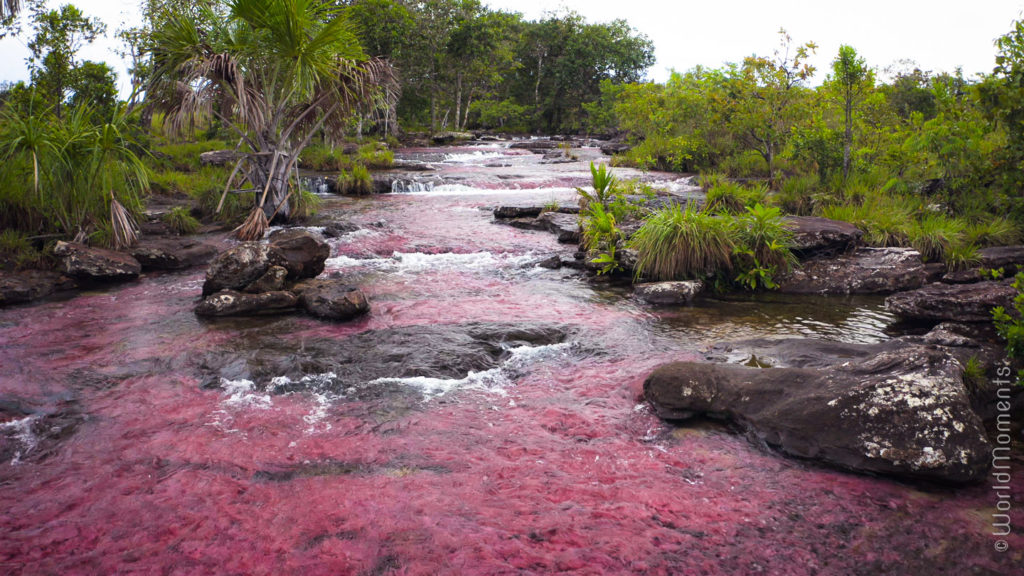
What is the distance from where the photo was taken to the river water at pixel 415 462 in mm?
3238

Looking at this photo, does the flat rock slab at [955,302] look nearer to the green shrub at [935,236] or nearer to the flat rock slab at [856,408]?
the flat rock slab at [856,408]

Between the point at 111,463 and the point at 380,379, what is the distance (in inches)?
88.5

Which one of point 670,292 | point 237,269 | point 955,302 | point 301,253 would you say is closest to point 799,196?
point 670,292

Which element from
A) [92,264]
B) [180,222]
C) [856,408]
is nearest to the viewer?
[856,408]

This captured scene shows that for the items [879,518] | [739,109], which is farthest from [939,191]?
[879,518]

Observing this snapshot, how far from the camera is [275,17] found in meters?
11.2

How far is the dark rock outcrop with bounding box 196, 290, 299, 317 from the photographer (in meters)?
7.64

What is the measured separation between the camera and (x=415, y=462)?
13.8 ft

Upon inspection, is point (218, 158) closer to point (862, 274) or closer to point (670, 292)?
point (670, 292)

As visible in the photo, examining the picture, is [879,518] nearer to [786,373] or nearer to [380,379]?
[786,373]

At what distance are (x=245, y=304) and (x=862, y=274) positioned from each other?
920 centimetres

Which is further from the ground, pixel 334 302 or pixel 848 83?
pixel 848 83

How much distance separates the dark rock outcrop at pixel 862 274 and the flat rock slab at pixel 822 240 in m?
0.25

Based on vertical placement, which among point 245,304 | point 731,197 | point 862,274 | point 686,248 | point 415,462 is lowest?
point 415,462
